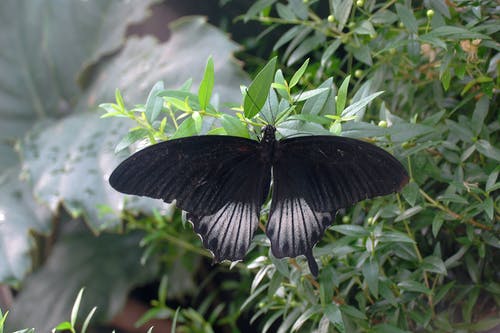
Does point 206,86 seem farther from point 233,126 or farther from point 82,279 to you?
point 82,279

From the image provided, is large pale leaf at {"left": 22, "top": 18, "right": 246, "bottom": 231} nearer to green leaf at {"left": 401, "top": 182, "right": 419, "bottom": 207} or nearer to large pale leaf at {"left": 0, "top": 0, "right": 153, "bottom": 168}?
large pale leaf at {"left": 0, "top": 0, "right": 153, "bottom": 168}

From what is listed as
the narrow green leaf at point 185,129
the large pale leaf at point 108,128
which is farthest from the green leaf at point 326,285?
the large pale leaf at point 108,128

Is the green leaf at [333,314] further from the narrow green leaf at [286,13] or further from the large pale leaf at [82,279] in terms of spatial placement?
the large pale leaf at [82,279]

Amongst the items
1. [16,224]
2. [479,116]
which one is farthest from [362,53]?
[16,224]

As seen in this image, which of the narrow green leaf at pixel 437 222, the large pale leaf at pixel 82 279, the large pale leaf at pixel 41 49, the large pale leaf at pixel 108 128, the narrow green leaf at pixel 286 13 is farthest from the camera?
the large pale leaf at pixel 41 49

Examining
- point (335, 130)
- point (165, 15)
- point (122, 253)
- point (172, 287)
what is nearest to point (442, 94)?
point (335, 130)

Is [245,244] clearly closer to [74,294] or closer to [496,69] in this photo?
[496,69]

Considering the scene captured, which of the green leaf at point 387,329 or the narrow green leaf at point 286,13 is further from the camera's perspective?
the narrow green leaf at point 286,13
